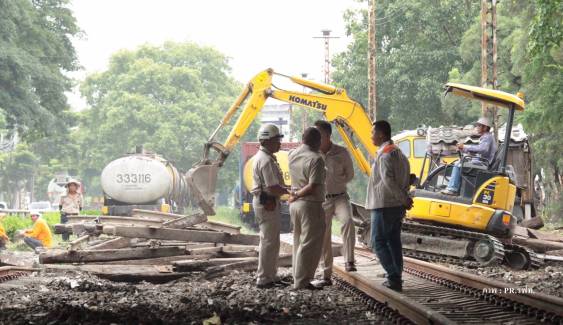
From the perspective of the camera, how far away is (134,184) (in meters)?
36.0

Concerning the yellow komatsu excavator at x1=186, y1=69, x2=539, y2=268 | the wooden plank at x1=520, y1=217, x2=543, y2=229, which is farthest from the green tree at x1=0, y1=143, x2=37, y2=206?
the yellow komatsu excavator at x1=186, y1=69, x2=539, y2=268

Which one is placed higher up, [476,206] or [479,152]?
[479,152]

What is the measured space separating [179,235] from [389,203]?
234 inches

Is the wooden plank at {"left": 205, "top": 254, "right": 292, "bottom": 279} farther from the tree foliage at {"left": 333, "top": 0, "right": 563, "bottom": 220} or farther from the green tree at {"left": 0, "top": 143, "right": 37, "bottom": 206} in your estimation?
the green tree at {"left": 0, "top": 143, "right": 37, "bottom": 206}

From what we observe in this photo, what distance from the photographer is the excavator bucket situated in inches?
755

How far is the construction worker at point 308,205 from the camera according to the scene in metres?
10.9

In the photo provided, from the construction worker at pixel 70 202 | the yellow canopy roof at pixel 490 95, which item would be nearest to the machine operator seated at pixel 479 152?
the yellow canopy roof at pixel 490 95

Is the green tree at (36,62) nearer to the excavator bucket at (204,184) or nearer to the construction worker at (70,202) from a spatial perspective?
the construction worker at (70,202)

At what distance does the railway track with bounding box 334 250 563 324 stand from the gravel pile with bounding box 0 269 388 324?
0.25 m

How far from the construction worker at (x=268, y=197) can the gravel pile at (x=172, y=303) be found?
1.12ft

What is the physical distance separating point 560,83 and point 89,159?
62095 mm

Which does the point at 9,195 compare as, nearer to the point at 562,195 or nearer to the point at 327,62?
the point at 327,62

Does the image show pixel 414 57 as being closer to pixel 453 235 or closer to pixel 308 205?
pixel 453 235

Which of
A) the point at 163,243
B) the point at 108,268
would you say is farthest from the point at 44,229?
the point at 108,268
